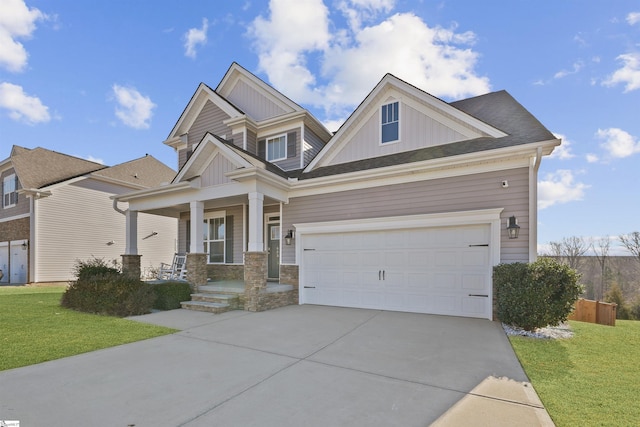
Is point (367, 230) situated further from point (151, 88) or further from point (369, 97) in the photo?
point (151, 88)

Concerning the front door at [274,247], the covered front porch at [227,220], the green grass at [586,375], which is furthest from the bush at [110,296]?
the green grass at [586,375]

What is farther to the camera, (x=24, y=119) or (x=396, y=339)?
(x=24, y=119)

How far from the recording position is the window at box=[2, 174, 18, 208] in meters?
16.9

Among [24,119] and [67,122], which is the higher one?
[24,119]

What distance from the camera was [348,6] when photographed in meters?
9.43

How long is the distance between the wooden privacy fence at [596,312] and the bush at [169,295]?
437 inches

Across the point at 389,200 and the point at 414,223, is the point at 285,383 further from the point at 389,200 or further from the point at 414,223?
the point at 389,200

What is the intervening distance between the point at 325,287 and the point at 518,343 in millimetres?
5200

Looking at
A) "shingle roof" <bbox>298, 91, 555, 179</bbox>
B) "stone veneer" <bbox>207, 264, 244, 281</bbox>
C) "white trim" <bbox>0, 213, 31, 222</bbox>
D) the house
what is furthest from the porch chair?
"white trim" <bbox>0, 213, 31, 222</bbox>

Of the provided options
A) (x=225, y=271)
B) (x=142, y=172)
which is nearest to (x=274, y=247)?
(x=225, y=271)

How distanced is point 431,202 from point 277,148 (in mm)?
6890

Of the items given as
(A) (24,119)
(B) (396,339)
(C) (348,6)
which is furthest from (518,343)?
(A) (24,119)

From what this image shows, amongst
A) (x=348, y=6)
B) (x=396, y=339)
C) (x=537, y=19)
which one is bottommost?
(x=396, y=339)

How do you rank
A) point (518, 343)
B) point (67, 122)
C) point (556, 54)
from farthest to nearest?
1. point (67, 122)
2. point (556, 54)
3. point (518, 343)
